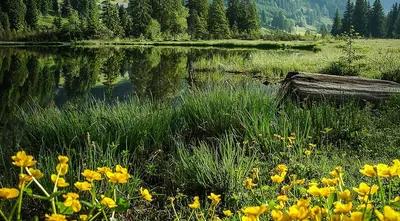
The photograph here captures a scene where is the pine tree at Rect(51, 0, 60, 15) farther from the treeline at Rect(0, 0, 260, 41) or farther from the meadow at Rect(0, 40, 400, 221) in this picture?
the meadow at Rect(0, 40, 400, 221)

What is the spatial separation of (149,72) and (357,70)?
13385mm

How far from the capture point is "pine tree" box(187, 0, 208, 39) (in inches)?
3292

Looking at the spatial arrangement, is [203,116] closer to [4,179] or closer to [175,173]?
[175,173]

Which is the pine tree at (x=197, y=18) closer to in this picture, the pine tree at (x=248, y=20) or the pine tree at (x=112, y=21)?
the pine tree at (x=248, y=20)

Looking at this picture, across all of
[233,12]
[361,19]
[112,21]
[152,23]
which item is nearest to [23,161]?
[152,23]

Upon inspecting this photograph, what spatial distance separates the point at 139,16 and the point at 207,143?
8272 centimetres

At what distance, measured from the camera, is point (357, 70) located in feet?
57.2

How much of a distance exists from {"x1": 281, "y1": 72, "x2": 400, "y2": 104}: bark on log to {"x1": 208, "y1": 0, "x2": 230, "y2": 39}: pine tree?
74.8 metres

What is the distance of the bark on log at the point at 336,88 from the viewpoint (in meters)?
8.84

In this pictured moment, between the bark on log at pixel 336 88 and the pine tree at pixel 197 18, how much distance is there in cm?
7490

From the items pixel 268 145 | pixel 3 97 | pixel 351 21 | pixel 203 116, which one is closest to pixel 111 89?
pixel 3 97

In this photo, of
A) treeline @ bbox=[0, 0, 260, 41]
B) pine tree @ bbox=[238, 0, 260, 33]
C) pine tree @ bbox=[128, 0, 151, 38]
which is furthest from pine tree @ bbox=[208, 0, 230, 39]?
pine tree @ bbox=[128, 0, 151, 38]

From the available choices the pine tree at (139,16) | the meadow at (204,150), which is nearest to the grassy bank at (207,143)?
the meadow at (204,150)

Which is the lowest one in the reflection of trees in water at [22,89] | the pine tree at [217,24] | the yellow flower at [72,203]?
the reflection of trees in water at [22,89]
